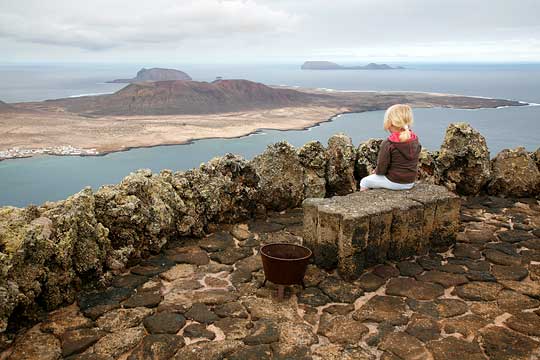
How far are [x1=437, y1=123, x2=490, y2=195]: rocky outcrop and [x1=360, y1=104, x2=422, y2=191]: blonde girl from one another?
3.46 m

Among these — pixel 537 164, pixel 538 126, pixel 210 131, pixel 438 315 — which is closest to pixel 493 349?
pixel 438 315

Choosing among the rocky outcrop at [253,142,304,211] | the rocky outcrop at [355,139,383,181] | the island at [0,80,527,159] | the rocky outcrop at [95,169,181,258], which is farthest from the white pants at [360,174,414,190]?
the island at [0,80,527,159]

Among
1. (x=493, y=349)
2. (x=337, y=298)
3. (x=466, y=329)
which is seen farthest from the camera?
(x=337, y=298)

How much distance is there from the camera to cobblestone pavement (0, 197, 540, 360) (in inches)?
176

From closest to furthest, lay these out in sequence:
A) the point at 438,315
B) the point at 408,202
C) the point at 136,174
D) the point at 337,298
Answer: the point at 438,315
the point at 337,298
the point at 408,202
the point at 136,174

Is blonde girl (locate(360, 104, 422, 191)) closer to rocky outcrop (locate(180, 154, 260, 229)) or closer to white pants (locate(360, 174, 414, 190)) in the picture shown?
white pants (locate(360, 174, 414, 190))

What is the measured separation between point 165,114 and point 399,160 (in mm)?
73174

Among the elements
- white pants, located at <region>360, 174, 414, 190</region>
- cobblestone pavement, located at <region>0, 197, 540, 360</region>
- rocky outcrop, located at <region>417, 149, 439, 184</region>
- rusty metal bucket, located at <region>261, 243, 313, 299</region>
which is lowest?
cobblestone pavement, located at <region>0, 197, 540, 360</region>

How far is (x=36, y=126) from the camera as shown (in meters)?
58.3

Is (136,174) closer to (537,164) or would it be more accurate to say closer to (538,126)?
(537,164)

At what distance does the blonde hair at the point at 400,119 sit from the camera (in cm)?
653

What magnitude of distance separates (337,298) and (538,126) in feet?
171

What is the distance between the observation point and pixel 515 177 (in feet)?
32.4

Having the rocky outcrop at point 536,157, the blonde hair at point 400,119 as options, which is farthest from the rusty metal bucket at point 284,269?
the rocky outcrop at point 536,157
